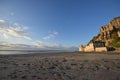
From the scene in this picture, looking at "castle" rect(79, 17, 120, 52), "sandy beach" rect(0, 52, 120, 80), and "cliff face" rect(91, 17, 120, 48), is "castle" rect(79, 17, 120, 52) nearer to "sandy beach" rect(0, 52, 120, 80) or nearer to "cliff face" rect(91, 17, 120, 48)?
"cliff face" rect(91, 17, 120, 48)

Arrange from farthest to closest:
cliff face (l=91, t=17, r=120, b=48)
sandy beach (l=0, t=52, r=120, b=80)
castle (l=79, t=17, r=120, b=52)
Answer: cliff face (l=91, t=17, r=120, b=48)
castle (l=79, t=17, r=120, b=52)
sandy beach (l=0, t=52, r=120, b=80)

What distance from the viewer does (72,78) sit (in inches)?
444

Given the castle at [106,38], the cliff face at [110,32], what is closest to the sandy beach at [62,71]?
the castle at [106,38]

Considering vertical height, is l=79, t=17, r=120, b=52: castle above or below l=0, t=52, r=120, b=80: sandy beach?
above

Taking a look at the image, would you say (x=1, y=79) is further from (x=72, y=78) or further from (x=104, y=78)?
(x=104, y=78)

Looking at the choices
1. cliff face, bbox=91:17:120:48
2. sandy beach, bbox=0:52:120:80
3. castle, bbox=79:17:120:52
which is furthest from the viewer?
cliff face, bbox=91:17:120:48

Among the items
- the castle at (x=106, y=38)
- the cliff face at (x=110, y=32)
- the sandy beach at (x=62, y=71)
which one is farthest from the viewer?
the cliff face at (x=110, y=32)

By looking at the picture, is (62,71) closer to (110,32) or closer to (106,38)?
(106,38)

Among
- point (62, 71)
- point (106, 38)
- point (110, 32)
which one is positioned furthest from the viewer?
point (110, 32)

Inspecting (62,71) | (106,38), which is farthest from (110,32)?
(62,71)

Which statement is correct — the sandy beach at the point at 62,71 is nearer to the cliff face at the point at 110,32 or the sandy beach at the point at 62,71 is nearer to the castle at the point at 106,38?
the castle at the point at 106,38

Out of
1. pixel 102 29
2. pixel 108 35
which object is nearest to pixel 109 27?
pixel 102 29

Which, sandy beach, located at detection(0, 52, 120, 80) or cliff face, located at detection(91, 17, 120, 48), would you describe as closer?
sandy beach, located at detection(0, 52, 120, 80)

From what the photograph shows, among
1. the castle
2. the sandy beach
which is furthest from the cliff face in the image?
the sandy beach
